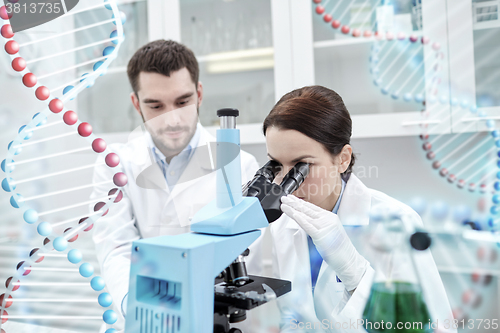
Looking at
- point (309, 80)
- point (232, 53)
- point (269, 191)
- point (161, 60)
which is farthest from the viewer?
point (232, 53)

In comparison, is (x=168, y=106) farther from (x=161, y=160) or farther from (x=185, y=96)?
(x=161, y=160)

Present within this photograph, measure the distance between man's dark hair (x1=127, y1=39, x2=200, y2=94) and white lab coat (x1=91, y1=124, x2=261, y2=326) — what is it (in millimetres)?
221

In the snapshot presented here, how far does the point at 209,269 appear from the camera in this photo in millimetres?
455

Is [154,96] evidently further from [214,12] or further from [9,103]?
[214,12]

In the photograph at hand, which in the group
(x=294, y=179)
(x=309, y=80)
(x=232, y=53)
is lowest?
(x=294, y=179)

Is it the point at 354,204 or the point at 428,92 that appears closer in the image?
the point at 354,204

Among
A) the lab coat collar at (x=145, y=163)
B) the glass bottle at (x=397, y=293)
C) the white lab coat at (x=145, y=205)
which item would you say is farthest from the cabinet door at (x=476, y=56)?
the glass bottle at (x=397, y=293)

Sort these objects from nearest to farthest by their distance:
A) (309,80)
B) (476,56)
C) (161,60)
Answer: (161,60)
(476,56)
(309,80)

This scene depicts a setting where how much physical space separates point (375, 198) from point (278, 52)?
86 centimetres

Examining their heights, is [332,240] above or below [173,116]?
below

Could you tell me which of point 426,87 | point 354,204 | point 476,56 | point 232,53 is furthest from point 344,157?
point 232,53

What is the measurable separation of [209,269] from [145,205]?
3.03 ft

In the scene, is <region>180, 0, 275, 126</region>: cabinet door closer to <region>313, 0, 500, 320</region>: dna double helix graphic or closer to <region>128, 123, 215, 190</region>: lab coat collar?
<region>313, 0, 500, 320</region>: dna double helix graphic

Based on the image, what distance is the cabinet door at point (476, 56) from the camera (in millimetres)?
1329
